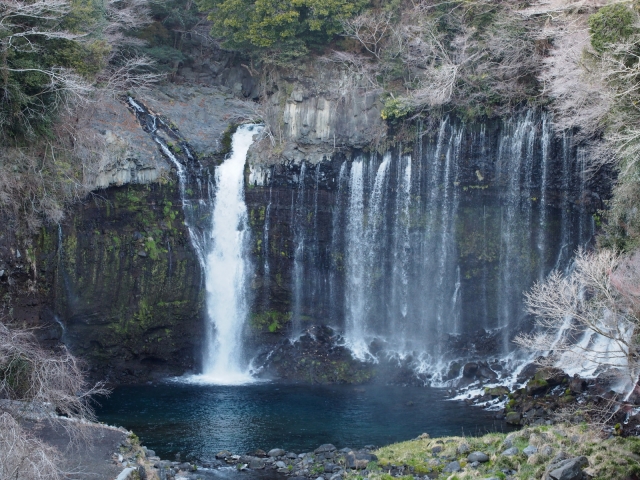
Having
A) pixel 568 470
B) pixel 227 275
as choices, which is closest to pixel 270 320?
pixel 227 275

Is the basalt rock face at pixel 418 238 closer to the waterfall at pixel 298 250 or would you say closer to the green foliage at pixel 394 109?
the waterfall at pixel 298 250

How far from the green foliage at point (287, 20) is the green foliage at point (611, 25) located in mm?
11717

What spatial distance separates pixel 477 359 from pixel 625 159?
34.4ft

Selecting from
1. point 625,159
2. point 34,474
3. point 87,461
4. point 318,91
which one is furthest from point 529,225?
point 34,474

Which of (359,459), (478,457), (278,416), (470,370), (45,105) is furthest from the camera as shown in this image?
(470,370)

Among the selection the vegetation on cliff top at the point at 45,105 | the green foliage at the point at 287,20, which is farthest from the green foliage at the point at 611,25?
the vegetation on cliff top at the point at 45,105

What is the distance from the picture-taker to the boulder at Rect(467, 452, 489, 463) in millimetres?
16656

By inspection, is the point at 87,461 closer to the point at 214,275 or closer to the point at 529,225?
the point at 214,275

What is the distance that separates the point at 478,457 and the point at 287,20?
738 inches

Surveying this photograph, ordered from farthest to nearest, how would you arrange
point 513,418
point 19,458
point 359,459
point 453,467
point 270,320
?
point 270,320 → point 513,418 → point 359,459 → point 453,467 → point 19,458

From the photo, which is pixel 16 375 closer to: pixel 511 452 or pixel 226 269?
pixel 511 452

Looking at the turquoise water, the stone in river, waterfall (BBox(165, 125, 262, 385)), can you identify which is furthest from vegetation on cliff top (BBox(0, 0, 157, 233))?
the stone in river

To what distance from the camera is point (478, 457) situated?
16.7 m

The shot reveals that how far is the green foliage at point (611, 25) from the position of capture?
1833cm
